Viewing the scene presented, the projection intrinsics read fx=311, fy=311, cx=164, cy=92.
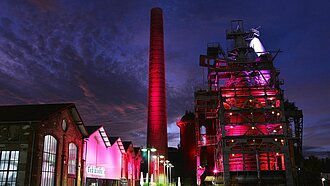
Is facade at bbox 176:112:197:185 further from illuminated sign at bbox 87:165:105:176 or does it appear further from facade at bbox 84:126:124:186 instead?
illuminated sign at bbox 87:165:105:176

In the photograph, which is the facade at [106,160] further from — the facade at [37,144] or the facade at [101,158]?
the facade at [37,144]

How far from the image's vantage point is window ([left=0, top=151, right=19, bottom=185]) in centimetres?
2409

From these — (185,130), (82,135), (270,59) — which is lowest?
(82,135)

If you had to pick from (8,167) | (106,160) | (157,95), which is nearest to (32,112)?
(8,167)

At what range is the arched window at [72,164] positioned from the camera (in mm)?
30453

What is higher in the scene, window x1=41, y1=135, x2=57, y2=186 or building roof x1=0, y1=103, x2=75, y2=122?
building roof x1=0, y1=103, x2=75, y2=122

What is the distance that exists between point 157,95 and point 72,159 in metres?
26.7

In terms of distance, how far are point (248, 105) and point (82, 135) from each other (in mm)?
22006

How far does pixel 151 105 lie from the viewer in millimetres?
55812

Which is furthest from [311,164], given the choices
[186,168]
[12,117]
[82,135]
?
[12,117]

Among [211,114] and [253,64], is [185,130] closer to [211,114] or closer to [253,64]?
[211,114]

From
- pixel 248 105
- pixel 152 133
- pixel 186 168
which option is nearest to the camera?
pixel 248 105

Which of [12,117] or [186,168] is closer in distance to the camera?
[12,117]

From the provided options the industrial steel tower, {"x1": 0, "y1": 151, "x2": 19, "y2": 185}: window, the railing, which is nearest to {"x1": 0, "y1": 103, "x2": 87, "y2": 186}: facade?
{"x1": 0, "y1": 151, "x2": 19, "y2": 185}: window
